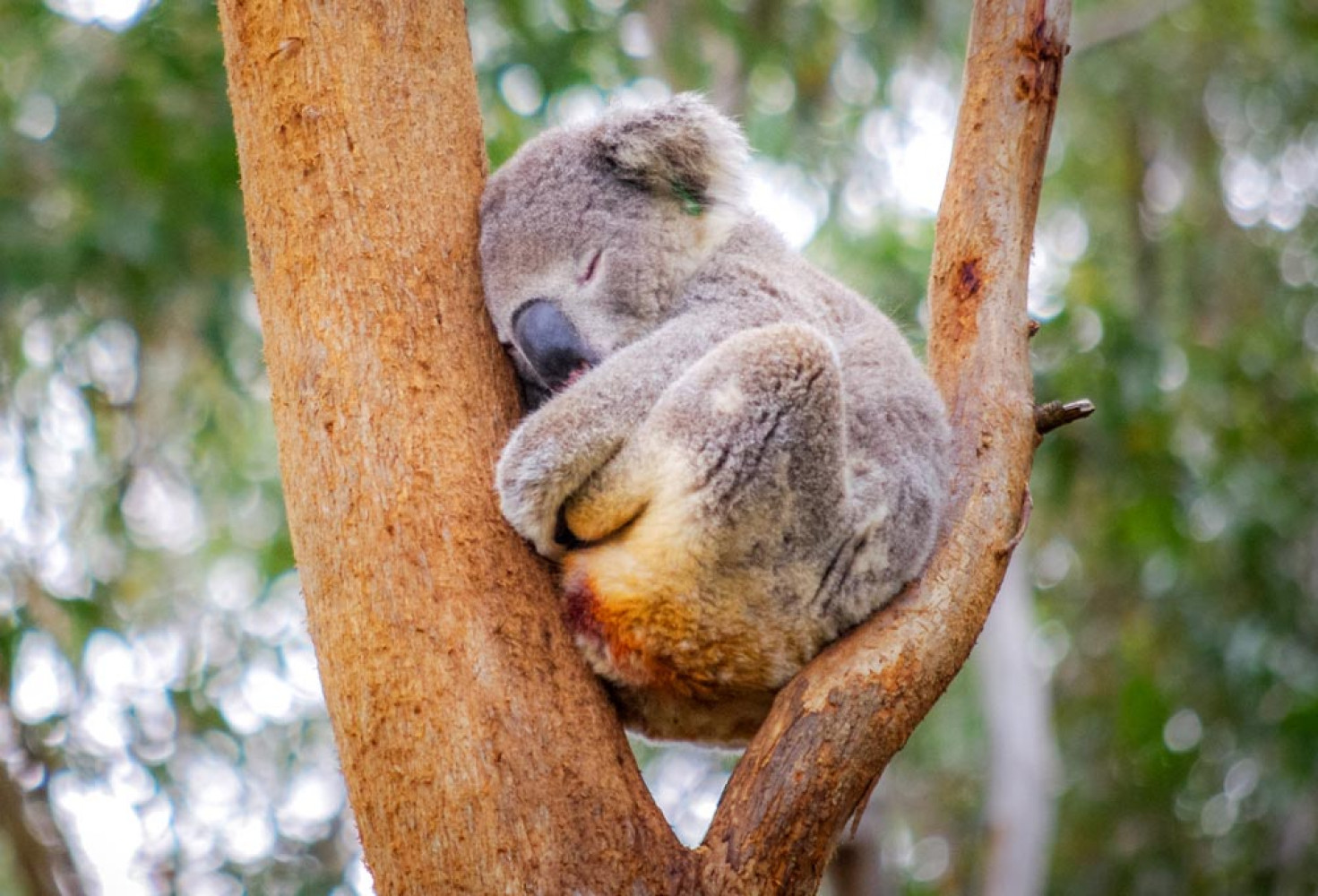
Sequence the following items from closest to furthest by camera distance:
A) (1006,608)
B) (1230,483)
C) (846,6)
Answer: (1230,483), (1006,608), (846,6)

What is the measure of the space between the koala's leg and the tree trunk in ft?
0.45

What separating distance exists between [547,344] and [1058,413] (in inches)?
38.5

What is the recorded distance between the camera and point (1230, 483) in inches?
251

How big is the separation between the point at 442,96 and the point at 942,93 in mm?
6299

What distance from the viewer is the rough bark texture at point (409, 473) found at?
6.32ft

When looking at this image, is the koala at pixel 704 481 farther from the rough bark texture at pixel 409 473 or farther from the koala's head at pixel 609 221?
the rough bark texture at pixel 409 473

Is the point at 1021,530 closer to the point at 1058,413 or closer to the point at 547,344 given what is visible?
the point at 1058,413

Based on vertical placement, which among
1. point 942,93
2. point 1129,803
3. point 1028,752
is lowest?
point 1129,803

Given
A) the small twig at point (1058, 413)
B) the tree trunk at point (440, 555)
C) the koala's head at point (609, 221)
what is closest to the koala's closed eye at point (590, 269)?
the koala's head at point (609, 221)

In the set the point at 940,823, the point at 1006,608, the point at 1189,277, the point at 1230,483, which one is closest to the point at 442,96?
the point at 1230,483

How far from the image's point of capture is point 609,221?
2809 mm

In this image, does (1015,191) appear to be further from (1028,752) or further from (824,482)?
(1028,752)

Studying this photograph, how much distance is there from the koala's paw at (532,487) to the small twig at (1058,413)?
937 mm

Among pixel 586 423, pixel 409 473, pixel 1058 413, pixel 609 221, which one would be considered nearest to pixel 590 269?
pixel 609 221
